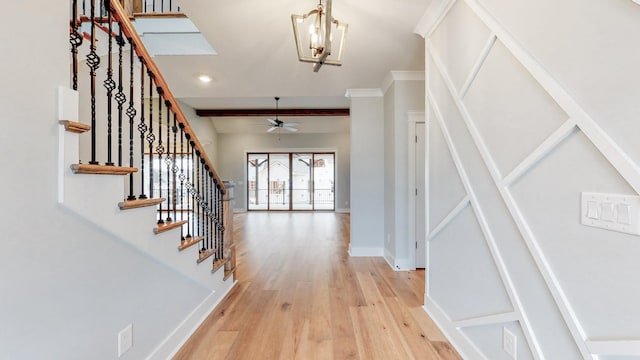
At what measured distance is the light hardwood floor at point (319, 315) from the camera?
196 centimetres

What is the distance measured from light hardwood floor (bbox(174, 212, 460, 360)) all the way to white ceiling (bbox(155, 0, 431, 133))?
2.44 m

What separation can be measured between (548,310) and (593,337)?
20cm

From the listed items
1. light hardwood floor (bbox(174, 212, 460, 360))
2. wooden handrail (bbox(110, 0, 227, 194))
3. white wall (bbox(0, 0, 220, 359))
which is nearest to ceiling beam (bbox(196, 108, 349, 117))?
light hardwood floor (bbox(174, 212, 460, 360))

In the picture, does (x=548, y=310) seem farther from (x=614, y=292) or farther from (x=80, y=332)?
(x=80, y=332)

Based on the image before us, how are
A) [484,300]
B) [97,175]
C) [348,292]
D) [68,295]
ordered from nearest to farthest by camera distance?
[68,295], [97,175], [484,300], [348,292]

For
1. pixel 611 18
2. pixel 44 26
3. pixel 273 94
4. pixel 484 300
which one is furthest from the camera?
pixel 273 94

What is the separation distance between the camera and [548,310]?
121cm

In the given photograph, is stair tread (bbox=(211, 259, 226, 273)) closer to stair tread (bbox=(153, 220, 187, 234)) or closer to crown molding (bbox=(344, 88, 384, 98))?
stair tread (bbox=(153, 220, 187, 234))

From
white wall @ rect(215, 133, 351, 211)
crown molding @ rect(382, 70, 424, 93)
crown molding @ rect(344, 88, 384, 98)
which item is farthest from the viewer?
white wall @ rect(215, 133, 351, 211)

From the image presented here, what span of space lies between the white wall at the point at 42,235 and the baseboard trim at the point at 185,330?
0.42m

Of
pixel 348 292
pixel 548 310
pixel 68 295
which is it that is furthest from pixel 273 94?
pixel 548 310

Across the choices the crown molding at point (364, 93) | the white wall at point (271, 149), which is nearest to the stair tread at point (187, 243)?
the crown molding at point (364, 93)

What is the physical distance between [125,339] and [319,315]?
1406 mm

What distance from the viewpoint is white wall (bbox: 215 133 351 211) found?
985 cm
